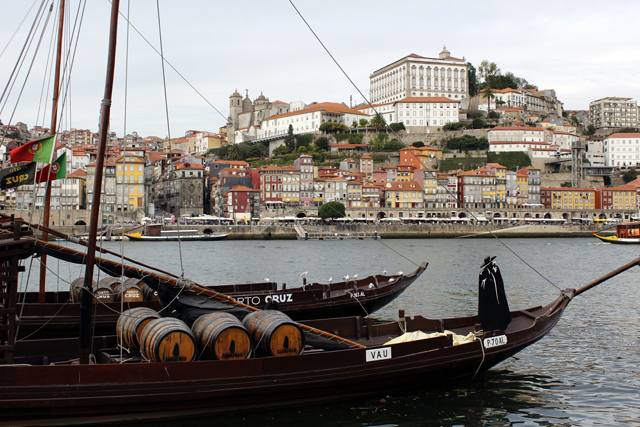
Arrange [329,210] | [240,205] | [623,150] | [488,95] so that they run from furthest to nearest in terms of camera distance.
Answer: [488,95], [623,150], [240,205], [329,210]

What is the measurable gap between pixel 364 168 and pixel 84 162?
4468 cm

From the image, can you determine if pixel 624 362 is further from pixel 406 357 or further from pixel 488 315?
pixel 406 357

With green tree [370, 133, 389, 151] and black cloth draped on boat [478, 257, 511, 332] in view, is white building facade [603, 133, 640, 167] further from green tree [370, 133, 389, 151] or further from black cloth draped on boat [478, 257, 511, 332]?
black cloth draped on boat [478, 257, 511, 332]

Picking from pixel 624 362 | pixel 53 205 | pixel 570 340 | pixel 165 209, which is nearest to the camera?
pixel 624 362

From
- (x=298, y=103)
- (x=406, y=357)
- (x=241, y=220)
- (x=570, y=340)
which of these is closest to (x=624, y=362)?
(x=570, y=340)

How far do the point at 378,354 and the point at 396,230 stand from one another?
205 feet

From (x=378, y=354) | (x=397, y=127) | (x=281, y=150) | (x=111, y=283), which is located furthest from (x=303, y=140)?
(x=378, y=354)

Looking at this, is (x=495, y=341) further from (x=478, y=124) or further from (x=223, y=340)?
(x=478, y=124)

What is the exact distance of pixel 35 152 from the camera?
32.2 ft

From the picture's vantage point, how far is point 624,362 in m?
11.4

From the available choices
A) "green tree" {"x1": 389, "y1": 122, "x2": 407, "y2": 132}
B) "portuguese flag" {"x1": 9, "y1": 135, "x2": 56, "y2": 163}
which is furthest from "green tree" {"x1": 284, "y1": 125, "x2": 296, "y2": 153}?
"portuguese flag" {"x1": 9, "y1": 135, "x2": 56, "y2": 163}

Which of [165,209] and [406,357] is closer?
[406,357]

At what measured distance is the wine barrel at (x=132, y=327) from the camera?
330 inches

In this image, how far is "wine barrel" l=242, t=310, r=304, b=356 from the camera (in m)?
8.13
